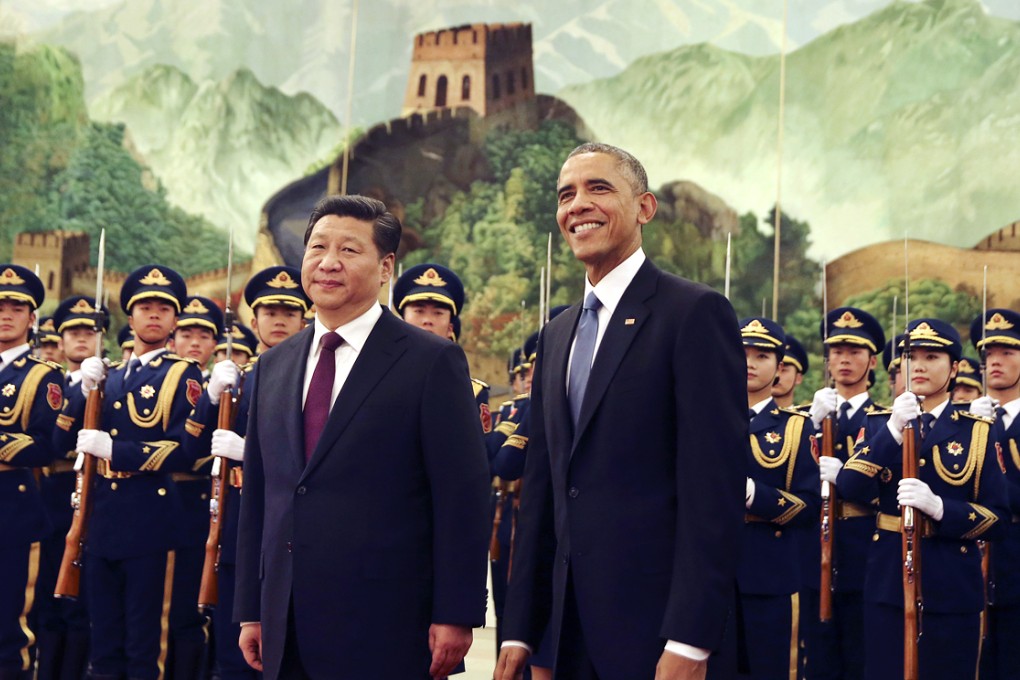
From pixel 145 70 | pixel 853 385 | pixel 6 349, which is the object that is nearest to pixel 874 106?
pixel 853 385

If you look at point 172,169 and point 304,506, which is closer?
point 304,506

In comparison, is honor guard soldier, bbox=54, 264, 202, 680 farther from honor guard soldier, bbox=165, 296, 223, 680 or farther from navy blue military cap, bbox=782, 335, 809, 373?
navy blue military cap, bbox=782, 335, 809, 373

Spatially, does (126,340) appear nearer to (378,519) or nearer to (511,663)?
(378,519)

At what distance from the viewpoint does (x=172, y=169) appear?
15445 mm

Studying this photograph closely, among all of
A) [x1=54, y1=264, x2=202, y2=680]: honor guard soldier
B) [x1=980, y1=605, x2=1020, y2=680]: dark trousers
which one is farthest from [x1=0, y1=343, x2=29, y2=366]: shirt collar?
[x1=980, y1=605, x2=1020, y2=680]: dark trousers

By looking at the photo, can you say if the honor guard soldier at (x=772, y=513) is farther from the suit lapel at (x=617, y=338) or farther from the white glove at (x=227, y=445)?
the suit lapel at (x=617, y=338)

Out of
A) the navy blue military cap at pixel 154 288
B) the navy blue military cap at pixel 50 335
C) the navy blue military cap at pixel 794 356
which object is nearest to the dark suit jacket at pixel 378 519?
the navy blue military cap at pixel 154 288

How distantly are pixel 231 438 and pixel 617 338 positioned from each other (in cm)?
340

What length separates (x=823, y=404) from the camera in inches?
254

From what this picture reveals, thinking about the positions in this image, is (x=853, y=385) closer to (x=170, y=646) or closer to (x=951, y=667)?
(x=951, y=667)

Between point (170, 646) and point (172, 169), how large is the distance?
10.1 meters

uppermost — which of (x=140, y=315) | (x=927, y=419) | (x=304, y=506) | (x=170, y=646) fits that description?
(x=140, y=315)

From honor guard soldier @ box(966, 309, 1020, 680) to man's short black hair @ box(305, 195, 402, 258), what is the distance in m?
3.50

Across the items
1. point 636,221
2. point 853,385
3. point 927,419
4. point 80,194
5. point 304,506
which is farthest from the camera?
point 80,194
